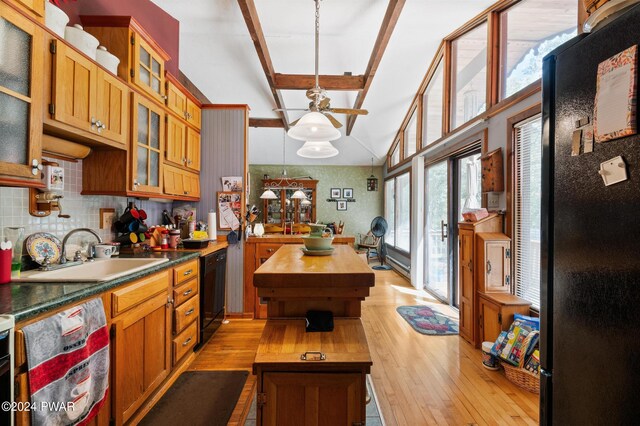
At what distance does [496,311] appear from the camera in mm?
2521

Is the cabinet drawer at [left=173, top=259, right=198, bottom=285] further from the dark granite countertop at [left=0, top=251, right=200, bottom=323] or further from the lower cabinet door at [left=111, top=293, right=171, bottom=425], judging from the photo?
the dark granite countertop at [left=0, top=251, right=200, bottom=323]

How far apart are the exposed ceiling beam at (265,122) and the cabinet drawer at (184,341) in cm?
474

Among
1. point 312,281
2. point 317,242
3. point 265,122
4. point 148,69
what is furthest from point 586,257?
point 265,122

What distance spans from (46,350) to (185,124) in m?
2.55

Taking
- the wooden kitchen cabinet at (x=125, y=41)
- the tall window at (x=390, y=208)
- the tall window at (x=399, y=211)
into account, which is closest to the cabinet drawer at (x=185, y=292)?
the wooden kitchen cabinet at (x=125, y=41)

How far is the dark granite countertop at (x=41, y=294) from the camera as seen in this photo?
1.09m

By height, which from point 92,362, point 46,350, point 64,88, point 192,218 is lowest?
point 92,362

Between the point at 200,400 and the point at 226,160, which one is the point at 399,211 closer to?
the point at 226,160

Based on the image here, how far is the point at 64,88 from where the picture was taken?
161 centimetres

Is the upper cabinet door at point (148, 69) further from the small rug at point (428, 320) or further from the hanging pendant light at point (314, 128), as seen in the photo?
the small rug at point (428, 320)

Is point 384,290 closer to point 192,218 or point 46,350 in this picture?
point 192,218

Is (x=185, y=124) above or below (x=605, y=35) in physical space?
above

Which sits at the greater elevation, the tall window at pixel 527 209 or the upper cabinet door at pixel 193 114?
the upper cabinet door at pixel 193 114

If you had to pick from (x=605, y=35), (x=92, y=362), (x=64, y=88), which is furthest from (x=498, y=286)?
(x=64, y=88)
